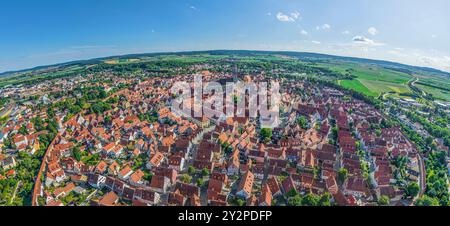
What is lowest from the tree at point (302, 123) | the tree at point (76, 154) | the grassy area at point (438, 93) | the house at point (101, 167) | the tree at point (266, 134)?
the house at point (101, 167)

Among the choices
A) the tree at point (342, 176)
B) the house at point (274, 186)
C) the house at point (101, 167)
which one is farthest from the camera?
the house at point (101, 167)

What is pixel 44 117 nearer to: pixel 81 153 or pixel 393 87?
pixel 81 153

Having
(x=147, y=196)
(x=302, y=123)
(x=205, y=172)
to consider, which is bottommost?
(x=147, y=196)

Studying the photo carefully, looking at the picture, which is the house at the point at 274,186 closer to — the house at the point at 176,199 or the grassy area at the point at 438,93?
the house at the point at 176,199

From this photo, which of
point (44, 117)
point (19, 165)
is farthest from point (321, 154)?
point (44, 117)

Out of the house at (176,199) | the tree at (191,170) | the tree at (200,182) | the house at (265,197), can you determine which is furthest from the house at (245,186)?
the tree at (191,170)

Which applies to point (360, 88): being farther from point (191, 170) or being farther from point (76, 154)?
point (76, 154)

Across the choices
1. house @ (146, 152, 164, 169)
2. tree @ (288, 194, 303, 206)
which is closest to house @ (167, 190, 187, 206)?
house @ (146, 152, 164, 169)

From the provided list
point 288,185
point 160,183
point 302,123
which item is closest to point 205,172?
point 160,183
